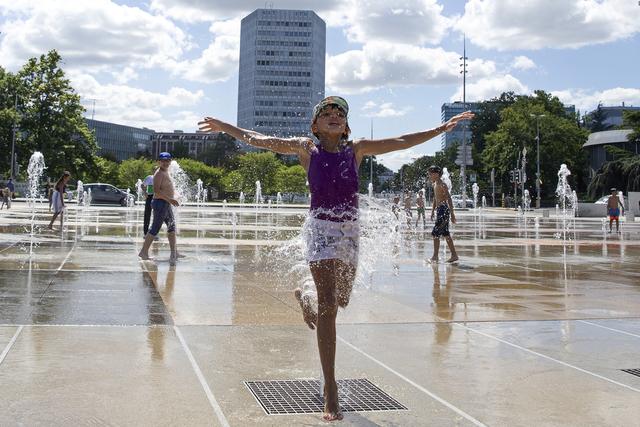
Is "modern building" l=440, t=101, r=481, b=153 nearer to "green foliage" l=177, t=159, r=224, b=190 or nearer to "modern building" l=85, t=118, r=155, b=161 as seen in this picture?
"green foliage" l=177, t=159, r=224, b=190

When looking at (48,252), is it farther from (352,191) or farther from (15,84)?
(15,84)

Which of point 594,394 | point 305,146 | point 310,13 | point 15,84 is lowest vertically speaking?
point 594,394

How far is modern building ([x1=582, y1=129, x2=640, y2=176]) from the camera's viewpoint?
80.7m

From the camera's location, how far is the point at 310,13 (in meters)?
184

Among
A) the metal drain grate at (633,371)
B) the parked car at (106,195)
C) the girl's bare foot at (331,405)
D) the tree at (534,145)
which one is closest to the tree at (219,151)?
the tree at (534,145)

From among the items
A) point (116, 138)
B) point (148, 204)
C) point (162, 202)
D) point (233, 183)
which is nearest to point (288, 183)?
point (233, 183)

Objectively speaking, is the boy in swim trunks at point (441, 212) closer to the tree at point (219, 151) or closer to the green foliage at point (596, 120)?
the green foliage at point (596, 120)

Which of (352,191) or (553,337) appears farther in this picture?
(553,337)

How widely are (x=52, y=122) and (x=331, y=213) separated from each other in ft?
188

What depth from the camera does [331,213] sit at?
392 cm

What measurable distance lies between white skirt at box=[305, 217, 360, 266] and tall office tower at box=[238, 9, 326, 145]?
178 meters

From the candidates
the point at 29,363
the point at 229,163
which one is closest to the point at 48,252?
the point at 29,363

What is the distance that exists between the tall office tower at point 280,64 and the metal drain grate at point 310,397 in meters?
178

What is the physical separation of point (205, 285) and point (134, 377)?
4131mm
